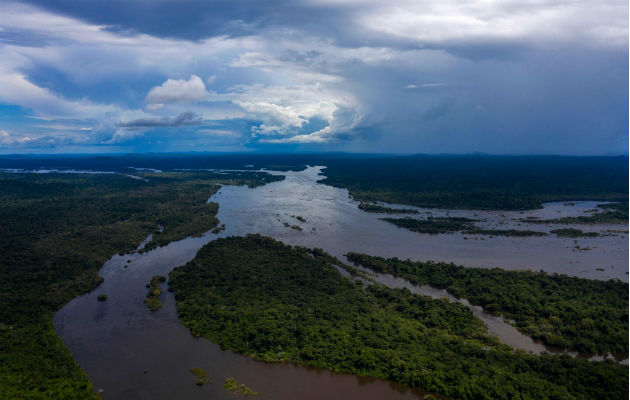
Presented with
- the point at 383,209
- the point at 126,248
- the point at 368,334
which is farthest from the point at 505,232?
the point at 126,248

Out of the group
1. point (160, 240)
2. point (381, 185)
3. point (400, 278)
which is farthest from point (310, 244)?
point (381, 185)

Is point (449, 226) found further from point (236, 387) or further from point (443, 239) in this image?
point (236, 387)

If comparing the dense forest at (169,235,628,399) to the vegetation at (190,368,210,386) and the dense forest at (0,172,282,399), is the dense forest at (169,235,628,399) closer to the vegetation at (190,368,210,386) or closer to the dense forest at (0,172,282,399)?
the vegetation at (190,368,210,386)

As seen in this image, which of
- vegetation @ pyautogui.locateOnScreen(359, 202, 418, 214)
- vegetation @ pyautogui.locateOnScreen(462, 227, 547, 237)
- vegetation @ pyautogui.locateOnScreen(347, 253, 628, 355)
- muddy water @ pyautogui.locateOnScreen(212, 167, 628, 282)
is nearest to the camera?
vegetation @ pyautogui.locateOnScreen(347, 253, 628, 355)

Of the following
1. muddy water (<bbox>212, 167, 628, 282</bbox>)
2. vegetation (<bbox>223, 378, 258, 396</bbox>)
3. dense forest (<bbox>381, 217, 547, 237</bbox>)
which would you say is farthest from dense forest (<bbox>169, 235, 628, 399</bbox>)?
dense forest (<bbox>381, 217, 547, 237</bbox>)

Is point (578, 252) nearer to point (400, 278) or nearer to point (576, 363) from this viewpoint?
point (400, 278)

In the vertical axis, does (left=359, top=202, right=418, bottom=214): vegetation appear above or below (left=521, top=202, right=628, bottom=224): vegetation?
above

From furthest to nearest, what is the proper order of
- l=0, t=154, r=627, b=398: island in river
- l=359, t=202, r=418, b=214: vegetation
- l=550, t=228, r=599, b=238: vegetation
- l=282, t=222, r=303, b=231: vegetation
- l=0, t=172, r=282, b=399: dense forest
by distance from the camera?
l=359, t=202, r=418, b=214: vegetation, l=282, t=222, r=303, b=231: vegetation, l=550, t=228, r=599, b=238: vegetation, l=0, t=154, r=627, b=398: island in river, l=0, t=172, r=282, b=399: dense forest
